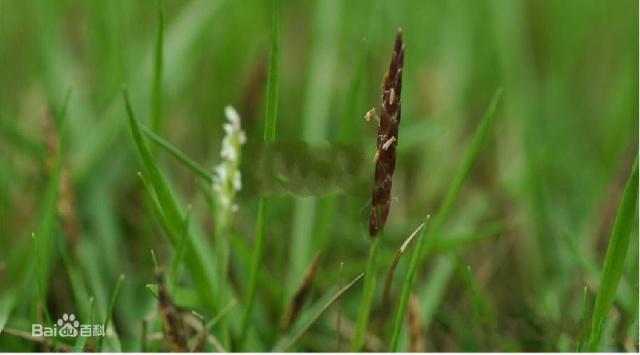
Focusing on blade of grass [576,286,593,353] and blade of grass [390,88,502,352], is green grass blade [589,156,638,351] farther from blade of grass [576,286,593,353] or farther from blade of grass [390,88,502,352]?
blade of grass [390,88,502,352]

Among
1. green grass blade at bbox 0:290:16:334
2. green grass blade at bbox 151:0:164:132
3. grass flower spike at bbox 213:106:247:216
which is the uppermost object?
green grass blade at bbox 151:0:164:132

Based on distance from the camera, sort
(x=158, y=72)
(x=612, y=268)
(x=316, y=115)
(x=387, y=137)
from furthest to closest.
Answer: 1. (x=316, y=115)
2. (x=158, y=72)
3. (x=612, y=268)
4. (x=387, y=137)

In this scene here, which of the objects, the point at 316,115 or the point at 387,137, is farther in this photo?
the point at 316,115

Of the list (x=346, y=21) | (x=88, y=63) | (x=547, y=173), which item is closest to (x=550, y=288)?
(x=547, y=173)

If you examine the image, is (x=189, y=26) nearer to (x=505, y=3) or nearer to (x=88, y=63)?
(x=88, y=63)

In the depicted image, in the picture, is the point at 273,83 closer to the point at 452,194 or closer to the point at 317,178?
the point at 317,178

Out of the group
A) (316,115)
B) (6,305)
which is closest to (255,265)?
(6,305)

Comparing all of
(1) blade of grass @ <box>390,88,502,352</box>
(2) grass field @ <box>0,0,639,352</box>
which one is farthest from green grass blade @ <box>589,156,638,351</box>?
(1) blade of grass @ <box>390,88,502,352</box>
